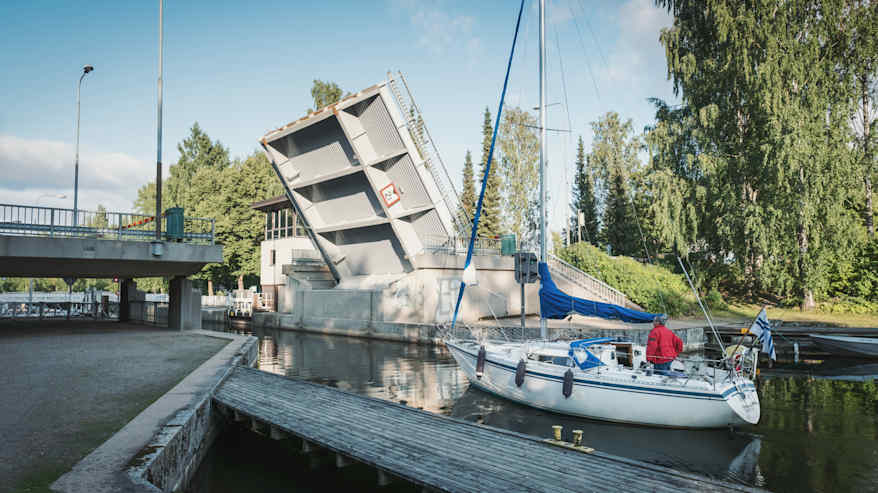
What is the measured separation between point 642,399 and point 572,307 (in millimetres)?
3577

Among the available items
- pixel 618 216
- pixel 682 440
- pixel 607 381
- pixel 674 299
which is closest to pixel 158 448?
pixel 607 381

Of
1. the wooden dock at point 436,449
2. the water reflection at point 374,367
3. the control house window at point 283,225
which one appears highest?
the control house window at point 283,225

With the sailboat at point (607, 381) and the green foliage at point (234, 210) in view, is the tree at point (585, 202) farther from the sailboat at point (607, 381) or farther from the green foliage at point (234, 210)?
the sailboat at point (607, 381)

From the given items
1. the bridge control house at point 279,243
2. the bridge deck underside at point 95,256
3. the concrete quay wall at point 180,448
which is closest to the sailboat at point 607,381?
the concrete quay wall at point 180,448

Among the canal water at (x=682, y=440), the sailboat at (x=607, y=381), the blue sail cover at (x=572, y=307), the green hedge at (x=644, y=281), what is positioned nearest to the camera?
the canal water at (x=682, y=440)

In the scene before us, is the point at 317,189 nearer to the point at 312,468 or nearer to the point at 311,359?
the point at 311,359

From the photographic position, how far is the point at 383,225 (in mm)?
25828

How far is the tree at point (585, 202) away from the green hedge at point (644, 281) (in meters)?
20.8

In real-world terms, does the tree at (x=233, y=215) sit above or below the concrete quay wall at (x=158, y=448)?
above

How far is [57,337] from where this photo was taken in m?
17.6

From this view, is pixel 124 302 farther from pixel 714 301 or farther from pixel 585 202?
pixel 585 202

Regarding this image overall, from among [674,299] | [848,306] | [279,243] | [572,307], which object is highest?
[279,243]

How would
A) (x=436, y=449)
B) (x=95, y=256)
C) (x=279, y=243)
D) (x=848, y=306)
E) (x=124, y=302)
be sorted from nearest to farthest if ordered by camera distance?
(x=436, y=449), (x=95, y=256), (x=848, y=306), (x=124, y=302), (x=279, y=243)

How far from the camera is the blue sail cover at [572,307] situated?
1229 centimetres
